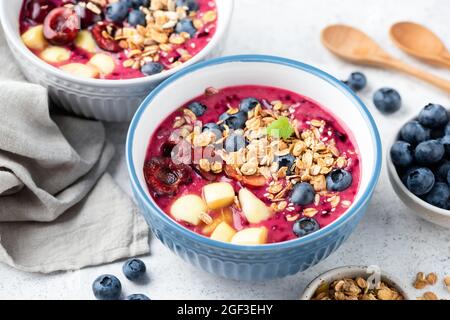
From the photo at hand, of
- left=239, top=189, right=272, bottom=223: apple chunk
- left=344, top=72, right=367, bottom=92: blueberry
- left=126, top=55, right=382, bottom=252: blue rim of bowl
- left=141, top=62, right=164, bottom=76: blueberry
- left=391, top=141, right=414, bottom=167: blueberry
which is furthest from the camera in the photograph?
left=344, top=72, right=367, bottom=92: blueberry

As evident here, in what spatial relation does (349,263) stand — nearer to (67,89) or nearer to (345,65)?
(345,65)

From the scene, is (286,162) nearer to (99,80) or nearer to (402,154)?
(402,154)

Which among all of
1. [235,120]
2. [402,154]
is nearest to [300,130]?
[235,120]

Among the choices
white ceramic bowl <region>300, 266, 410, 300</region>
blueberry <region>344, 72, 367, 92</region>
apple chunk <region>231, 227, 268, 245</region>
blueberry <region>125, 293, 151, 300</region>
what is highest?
apple chunk <region>231, 227, 268, 245</region>

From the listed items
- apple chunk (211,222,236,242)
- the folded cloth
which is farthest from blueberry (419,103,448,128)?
the folded cloth

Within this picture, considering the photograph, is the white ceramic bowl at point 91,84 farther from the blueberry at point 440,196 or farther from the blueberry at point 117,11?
the blueberry at point 440,196

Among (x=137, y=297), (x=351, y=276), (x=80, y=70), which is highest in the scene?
(x=80, y=70)

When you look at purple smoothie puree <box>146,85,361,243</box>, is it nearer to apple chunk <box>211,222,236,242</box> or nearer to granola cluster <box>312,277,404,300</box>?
apple chunk <box>211,222,236,242</box>
